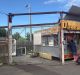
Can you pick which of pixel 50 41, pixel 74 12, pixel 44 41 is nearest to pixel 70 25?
pixel 74 12

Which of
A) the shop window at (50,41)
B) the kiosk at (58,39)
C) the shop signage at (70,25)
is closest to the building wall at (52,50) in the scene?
the kiosk at (58,39)

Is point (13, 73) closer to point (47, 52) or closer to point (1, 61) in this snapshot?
point (1, 61)

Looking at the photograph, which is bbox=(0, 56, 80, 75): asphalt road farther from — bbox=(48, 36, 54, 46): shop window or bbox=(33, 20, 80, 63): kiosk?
bbox=(48, 36, 54, 46): shop window

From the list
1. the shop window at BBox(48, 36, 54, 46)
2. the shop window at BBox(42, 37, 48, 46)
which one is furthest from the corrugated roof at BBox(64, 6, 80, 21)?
the shop window at BBox(42, 37, 48, 46)

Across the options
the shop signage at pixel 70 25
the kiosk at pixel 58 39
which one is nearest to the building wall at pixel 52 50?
the kiosk at pixel 58 39

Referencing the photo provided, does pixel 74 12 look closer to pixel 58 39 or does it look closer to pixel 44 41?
pixel 58 39

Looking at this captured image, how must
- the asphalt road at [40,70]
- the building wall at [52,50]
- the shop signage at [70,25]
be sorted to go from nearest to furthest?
the asphalt road at [40,70], the shop signage at [70,25], the building wall at [52,50]

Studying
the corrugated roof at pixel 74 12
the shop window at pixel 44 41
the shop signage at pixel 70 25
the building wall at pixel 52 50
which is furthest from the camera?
the shop window at pixel 44 41

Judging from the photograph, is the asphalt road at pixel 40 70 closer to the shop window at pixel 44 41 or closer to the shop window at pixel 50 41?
the shop window at pixel 50 41

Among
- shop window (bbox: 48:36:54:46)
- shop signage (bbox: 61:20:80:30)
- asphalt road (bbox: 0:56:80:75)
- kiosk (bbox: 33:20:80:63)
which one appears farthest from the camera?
shop window (bbox: 48:36:54:46)

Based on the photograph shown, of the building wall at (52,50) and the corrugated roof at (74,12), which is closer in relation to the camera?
the corrugated roof at (74,12)

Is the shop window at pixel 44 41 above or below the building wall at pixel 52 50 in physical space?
above

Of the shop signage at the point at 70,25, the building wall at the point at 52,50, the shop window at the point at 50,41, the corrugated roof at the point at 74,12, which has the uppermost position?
the corrugated roof at the point at 74,12

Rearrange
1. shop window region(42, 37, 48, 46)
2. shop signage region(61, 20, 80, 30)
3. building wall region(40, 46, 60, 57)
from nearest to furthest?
shop signage region(61, 20, 80, 30) → building wall region(40, 46, 60, 57) → shop window region(42, 37, 48, 46)
